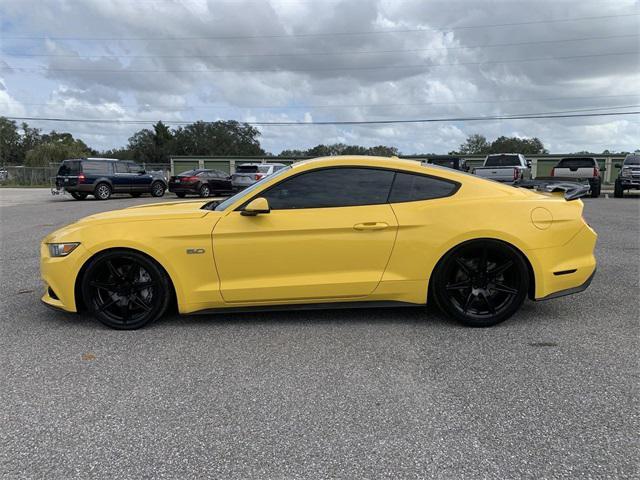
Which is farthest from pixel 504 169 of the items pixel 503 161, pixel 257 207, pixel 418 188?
pixel 257 207

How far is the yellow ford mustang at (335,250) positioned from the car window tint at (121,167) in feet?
63.9

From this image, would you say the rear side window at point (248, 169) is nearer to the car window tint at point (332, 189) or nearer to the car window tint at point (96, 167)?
the car window tint at point (96, 167)

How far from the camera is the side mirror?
13.0 feet

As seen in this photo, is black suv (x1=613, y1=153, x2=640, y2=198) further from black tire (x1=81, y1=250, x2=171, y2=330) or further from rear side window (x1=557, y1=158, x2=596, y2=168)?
black tire (x1=81, y1=250, x2=171, y2=330)

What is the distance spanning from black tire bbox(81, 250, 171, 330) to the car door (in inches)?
22.2

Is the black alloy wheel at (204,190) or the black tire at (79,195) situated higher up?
the black alloy wheel at (204,190)

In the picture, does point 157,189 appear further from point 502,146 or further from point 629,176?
point 502,146

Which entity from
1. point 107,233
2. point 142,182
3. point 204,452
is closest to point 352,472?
point 204,452

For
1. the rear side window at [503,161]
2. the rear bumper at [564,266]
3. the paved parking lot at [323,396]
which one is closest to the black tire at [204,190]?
the rear side window at [503,161]

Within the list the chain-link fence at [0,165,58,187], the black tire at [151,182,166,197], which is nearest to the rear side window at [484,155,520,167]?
the black tire at [151,182,166,197]

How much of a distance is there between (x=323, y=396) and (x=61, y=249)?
8.57 ft

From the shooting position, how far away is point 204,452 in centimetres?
244

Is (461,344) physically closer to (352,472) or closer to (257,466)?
(352,472)

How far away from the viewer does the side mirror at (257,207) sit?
156 inches
